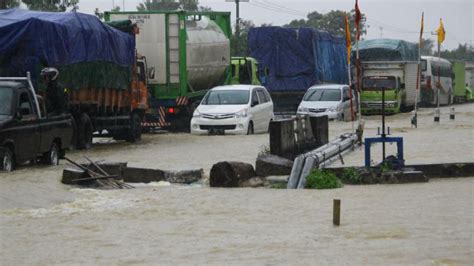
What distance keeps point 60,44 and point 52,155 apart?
4.74m

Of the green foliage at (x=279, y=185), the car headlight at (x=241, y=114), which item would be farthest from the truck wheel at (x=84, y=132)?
the green foliage at (x=279, y=185)

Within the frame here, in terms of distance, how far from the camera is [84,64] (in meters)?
25.9

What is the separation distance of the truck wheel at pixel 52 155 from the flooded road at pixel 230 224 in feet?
2.85

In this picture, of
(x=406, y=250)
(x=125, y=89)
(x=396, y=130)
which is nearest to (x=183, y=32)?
(x=125, y=89)

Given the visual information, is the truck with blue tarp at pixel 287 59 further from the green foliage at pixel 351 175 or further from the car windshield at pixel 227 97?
the green foliage at pixel 351 175

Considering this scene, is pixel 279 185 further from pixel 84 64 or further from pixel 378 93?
pixel 378 93

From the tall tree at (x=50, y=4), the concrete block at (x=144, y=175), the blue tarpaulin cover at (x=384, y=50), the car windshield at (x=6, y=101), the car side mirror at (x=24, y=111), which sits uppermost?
the tall tree at (x=50, y=4)

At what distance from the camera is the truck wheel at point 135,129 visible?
2986cm

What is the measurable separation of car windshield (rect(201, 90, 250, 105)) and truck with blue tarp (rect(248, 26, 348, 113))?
12117 millimetres

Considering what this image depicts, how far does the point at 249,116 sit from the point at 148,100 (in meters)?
3.64

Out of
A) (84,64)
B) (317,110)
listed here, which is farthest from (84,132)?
(317,110)

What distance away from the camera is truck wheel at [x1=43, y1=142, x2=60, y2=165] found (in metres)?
20.1

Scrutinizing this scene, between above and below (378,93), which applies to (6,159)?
above

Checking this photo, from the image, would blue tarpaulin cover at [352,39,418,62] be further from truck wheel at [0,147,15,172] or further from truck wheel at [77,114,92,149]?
truck wheel at [0,147,15,172]
